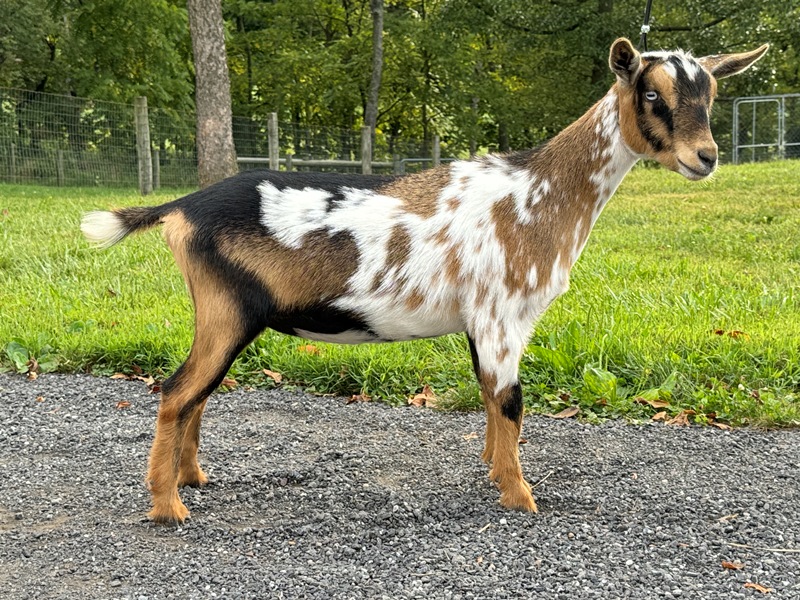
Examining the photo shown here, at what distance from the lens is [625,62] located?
375 cm

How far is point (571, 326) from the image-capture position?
19.1ft

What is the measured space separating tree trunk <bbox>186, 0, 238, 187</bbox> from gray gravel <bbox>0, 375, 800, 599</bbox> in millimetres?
7856

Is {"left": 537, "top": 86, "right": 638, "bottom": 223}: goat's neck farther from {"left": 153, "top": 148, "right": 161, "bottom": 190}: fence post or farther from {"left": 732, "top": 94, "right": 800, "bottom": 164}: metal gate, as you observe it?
{"left": 732, "top": 94, "right": 800, "bottom": 164}: metal gate

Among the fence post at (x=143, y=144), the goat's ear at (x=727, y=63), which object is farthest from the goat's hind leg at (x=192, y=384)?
the fence post at (x=143, y=144)

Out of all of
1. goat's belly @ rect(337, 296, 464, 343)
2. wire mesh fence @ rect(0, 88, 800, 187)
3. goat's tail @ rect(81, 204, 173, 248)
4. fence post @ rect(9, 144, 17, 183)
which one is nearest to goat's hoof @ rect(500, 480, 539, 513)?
goat's belly @ rect(337, 296, 464, 343)

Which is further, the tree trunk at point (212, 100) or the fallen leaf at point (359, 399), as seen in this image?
the tree trunk at point (212, 100)

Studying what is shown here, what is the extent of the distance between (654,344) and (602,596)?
2845 mm

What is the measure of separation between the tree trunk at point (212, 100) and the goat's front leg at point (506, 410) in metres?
9.47

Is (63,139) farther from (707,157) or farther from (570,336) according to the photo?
(707,157)

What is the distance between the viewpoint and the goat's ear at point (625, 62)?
3.69 m

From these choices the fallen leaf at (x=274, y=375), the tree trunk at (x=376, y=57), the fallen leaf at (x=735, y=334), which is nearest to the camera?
the fallen leaf at (x=735, y=334)

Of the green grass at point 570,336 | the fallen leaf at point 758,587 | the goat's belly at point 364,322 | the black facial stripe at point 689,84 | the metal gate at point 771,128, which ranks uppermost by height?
the metal gate at point 771,128

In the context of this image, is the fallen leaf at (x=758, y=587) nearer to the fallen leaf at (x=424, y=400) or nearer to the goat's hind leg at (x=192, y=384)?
the goat's hind leg at (x=192, y=384)

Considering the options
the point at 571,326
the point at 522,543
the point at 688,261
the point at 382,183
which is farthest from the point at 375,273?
the point at 688,261
